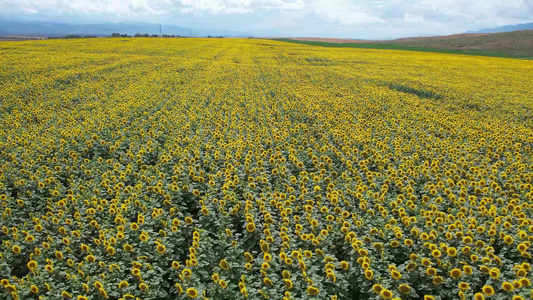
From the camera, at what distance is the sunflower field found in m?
4.20

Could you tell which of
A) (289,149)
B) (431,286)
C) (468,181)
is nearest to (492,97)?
(468,181)

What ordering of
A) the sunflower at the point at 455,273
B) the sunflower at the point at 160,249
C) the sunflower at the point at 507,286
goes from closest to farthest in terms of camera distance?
the sunflower at the point at 507,286 < the sunflower at the point at 455,273 < the sunflower at the point at 160,249

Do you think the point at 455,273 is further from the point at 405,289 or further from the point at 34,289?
the point at 34,289

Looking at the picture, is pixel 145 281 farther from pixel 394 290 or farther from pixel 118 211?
pixel 394 290

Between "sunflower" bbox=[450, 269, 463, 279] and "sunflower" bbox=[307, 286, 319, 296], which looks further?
"sunflower" bbox=[450, 269, 463, 279]

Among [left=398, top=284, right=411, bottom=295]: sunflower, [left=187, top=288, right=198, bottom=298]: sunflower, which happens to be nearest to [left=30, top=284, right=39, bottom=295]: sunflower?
[left=187, top=288, right=198, bottom=298]: sunflower

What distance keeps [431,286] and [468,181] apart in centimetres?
388

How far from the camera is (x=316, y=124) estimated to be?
1155 cm

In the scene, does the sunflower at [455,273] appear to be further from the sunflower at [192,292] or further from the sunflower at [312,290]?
the sunflower at [192,292]

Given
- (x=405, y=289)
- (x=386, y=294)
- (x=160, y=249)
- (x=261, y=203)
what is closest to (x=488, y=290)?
(x=405, y=289)

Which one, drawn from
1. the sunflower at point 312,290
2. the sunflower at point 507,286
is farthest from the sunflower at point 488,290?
the sunflower at point 312,290

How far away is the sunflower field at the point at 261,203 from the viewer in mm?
4195

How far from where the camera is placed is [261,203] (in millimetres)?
5730

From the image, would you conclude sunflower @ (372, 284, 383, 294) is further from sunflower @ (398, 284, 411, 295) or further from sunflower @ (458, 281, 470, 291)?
sunflower @ (458, 281, 470, 291)
